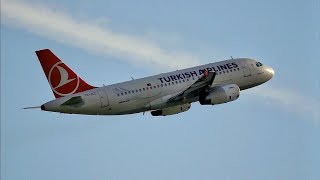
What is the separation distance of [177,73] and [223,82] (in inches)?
233

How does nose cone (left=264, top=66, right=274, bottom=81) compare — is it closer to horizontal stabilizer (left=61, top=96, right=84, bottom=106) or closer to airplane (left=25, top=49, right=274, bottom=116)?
airplane (left=25, top=49, right=274, bottom=116)

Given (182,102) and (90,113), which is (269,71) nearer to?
(182,102)

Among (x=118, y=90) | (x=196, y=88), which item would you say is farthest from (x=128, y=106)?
(x=196, y=88)

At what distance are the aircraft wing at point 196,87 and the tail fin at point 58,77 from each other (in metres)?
9.82

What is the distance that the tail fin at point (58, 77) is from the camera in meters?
85.6

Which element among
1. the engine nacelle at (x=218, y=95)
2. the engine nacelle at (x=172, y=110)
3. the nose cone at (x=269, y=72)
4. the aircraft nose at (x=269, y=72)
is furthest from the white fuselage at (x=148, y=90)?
the engine nacelle at (x=172, y=110)

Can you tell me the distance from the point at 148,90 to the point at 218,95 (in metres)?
8.04

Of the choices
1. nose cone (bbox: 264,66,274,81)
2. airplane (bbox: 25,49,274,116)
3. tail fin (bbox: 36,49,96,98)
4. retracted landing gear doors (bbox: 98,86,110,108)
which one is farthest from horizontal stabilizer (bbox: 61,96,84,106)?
nose cone (bbox: 264,66,274,81)

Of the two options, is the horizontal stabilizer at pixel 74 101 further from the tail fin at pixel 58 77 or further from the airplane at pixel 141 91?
the tail fin at pixel 58 77

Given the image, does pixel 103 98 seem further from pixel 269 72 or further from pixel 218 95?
pixel 269 72

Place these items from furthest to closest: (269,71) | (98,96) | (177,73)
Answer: (269,71) → (177,73) → (98,96)

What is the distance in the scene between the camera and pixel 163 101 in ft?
291

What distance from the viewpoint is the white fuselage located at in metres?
84.4

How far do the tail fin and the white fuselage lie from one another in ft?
3.90
